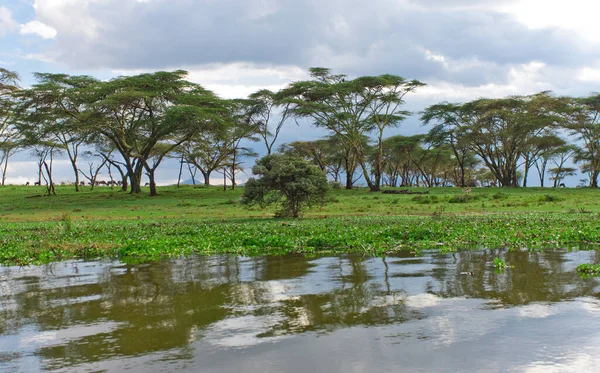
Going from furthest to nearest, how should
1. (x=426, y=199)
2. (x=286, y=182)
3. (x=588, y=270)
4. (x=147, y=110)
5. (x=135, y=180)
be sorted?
(x=135, y=180) < (x=147, y=110) < (x=426, y=199) < (x=286, y=182) < (x=588, y=270)

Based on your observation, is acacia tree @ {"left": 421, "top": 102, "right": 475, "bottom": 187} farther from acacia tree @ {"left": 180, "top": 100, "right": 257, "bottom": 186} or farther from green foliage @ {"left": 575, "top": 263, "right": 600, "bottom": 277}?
green foliage @ {"left": 575, "top": 263, "right": 600, "bottom": 277}

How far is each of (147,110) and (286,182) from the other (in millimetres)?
25191

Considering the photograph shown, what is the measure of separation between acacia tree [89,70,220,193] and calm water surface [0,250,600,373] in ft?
113

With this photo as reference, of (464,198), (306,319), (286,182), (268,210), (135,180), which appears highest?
(135,180)

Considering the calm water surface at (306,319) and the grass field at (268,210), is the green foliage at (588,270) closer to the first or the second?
the calm water surface at (306,319)

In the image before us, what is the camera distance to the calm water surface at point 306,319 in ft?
17.7

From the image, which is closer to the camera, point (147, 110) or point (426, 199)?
point (426, 199)

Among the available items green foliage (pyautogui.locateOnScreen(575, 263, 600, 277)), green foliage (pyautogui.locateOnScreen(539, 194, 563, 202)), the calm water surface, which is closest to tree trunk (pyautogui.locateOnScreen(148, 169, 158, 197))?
green foliage (pyautogui.locateOnScreen(539, 194, 563, 202))

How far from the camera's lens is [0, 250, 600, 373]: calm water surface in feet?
17.7

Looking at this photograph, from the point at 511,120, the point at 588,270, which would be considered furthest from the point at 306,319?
the point at 511,120

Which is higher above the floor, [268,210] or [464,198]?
[464,198]

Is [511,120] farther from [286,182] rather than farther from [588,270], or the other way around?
[588,270]

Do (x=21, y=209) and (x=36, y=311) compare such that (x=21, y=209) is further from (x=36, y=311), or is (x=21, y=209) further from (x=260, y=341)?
(x=260, y=341)

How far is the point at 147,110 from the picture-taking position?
1877 inches
